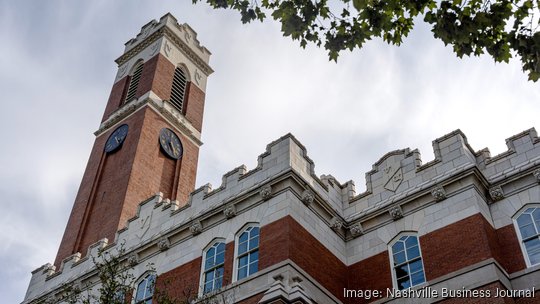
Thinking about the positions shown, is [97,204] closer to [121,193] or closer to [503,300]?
[121,193]

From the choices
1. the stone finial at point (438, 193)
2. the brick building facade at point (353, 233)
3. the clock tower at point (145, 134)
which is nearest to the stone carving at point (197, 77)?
the clock tower at point (145, 134)

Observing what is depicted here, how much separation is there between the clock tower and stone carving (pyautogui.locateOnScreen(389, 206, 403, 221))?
1479cm

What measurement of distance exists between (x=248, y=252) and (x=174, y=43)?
27.2 metres

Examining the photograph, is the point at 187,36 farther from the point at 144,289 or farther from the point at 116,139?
the point at 144,289

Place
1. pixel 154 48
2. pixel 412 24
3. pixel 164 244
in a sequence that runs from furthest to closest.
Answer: pixel 154 48 < pixel 164 244 < pixel 412 24

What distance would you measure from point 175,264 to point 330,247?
4919 mm

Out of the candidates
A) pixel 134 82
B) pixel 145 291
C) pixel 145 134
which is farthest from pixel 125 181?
pixel 145 291

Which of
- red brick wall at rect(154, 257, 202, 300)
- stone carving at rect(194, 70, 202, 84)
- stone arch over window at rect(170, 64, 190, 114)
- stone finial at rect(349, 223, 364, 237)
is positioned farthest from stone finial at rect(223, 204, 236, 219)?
stone carving at rect(194, 70, 202, 84)

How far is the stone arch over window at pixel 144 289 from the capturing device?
20047 millimetres

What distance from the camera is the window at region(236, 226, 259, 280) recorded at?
17.9 m

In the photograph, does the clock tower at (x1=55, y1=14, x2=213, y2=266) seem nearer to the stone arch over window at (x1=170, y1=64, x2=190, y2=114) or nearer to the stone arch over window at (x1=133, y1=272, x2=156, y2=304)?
the stone arch over window at (x1=170, y1=64, x2=190, y2=114)

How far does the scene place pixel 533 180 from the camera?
17.8 meters

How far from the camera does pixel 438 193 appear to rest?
18.6m

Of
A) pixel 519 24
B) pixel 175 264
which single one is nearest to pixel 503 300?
pixel 519 24
